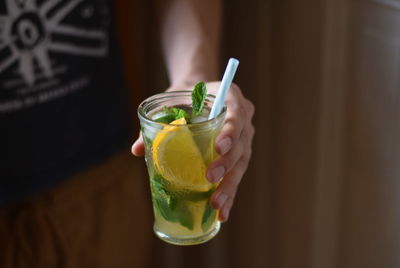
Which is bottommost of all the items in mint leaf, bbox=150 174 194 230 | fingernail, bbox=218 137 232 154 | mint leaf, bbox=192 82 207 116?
mint leaf, bbox=150 174 194 230

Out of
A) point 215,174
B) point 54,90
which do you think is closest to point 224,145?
point 215,174

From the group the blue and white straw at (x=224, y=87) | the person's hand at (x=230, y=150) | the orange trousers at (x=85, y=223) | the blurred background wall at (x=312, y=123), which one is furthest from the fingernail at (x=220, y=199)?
the orange trousers at (x=85, y=223)

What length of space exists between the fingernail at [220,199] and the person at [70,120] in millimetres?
332

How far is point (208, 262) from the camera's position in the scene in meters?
2.01

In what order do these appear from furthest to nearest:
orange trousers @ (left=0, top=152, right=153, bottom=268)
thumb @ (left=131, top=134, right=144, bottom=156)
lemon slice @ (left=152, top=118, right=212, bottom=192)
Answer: orange trousers @ (left=0, top=152, right=153, bottom=268) → thumb @ (left=131, top=134, right=144, bottom=156) → lemon slice @ (left=152, top=118, right=212, bottom=192)

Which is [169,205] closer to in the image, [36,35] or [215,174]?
[215,174]

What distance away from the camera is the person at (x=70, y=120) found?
131 centimetres

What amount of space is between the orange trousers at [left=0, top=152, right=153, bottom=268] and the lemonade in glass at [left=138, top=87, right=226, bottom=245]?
53 centimetres

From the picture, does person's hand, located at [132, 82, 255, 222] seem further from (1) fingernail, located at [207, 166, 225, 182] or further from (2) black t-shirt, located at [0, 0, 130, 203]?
(2) black t-shirt, located at [0, 0, 130, 203]

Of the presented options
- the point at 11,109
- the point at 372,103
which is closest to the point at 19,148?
the point at 11,109

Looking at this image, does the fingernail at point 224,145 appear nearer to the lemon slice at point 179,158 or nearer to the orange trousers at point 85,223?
the lemon slice at point 179,158

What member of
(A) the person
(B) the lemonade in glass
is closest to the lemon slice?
(B) the lemonade in glass

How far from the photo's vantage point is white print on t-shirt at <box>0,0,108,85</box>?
50.4 inches

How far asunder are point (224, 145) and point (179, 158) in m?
0.06
